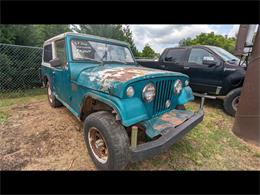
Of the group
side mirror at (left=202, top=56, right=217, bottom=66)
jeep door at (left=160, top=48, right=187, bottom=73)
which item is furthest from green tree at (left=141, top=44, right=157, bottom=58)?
side mirror at (left=202, top=56, right=217, bottom=66)

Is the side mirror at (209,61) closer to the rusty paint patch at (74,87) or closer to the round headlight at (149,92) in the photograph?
the round headlight at (149,92)

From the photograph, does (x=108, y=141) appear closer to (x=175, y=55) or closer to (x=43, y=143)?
→ (x=43, y=143)

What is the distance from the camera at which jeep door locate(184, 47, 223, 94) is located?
4.64 m

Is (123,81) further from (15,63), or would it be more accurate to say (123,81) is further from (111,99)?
(15,63)

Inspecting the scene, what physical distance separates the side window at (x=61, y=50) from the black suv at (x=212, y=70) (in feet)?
11.9

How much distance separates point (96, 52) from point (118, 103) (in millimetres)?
1731

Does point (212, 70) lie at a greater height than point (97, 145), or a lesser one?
greater

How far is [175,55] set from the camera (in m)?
5.70

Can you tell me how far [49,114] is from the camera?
169 inches

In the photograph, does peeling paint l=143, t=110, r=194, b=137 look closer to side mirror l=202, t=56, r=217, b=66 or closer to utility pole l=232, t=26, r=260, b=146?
utility pole l=232, t=26, r=260, b=146

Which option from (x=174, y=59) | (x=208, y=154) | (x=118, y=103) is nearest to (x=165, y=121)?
(x=118, y=103)

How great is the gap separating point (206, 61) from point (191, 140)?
2654mm

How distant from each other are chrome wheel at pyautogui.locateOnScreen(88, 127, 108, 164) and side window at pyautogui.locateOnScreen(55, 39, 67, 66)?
62.3 inches

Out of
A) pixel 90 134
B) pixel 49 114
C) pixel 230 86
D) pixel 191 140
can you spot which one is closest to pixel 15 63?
pixel 49 114
